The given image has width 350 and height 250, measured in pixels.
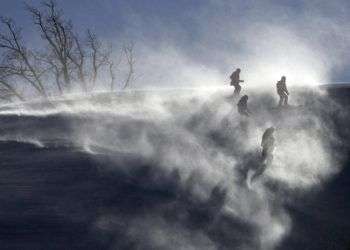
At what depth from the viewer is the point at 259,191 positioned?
1825 centimetres

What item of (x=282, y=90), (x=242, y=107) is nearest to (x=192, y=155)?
(x=242, y=107)

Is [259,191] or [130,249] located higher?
[259,191]

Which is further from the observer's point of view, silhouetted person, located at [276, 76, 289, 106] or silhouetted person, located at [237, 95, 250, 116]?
silhouetted person, located at [276, 76, 289, 106]

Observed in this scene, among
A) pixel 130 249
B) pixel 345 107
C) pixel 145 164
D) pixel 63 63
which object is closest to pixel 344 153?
pixel 345 107

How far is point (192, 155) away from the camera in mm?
20766

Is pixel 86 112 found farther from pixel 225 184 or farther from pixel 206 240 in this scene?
pixel 206 240

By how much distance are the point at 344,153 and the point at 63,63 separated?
32.7m

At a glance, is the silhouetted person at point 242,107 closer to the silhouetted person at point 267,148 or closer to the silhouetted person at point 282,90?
→ the silhouetted person at point 282,90

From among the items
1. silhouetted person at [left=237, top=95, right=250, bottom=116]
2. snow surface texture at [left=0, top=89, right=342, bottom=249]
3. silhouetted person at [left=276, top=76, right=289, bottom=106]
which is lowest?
snow surface texture at [left=0, top=89, right=342, bottom=249]

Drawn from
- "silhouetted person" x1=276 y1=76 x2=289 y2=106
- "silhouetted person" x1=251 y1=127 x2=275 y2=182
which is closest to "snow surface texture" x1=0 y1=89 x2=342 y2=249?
"silhouetted person" x1=251 y1=127 x2=275 y2=182

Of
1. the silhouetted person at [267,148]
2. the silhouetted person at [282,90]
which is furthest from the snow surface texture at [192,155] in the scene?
the silhouetted person at [282,90]

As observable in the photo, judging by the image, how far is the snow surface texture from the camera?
51.8ft

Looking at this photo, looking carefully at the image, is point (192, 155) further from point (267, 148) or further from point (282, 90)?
point (282, 90)

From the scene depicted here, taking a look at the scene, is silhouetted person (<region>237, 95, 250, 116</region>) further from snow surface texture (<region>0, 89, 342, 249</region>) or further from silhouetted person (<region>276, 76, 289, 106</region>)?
silhouetted person (<region>276, 76, 289, 106</region>)
